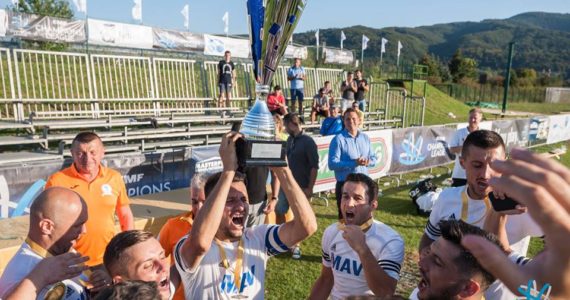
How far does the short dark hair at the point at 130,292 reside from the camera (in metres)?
1.53

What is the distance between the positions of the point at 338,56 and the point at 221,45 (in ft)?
25.9

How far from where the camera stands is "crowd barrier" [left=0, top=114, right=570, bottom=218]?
19.1ft

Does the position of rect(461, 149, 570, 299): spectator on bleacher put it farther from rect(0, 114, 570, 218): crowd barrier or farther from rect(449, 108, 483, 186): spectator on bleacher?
rect(0, 114, 570, 218): crowd barrier

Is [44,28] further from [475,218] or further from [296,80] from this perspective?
[475,218]

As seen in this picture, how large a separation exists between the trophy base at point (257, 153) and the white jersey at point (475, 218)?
1.39 m

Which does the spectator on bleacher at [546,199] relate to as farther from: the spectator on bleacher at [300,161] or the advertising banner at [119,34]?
the advertising banner at [119,34]

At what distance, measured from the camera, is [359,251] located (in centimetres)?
241

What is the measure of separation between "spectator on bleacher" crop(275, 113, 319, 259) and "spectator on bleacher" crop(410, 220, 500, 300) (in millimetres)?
4319

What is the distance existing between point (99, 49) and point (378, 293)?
14.4 meters

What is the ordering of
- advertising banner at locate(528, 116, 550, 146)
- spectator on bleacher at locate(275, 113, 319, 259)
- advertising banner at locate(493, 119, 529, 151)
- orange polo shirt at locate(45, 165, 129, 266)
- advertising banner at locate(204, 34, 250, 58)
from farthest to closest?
advertising banner at locate(204, 34, 250, 58) → advertising banner at locate(528, 116, 550, 146) → advertising banner at locate(493, 119, 529, 151) → spectator on bleacher at locate(275, 113, 319, 259) → orange polo shirt at locate(45, 165, 129, 266)

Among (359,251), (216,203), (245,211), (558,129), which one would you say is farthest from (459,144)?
(558,129)

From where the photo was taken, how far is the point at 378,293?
247 cm

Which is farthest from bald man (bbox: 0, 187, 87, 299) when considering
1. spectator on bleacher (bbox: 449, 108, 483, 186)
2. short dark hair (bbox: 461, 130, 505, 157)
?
spectator on bleacher (bbox: 449, 108, 483, 186)

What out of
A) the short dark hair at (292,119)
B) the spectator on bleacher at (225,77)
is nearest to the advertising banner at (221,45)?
the spectator on bleacher at (225,77)
